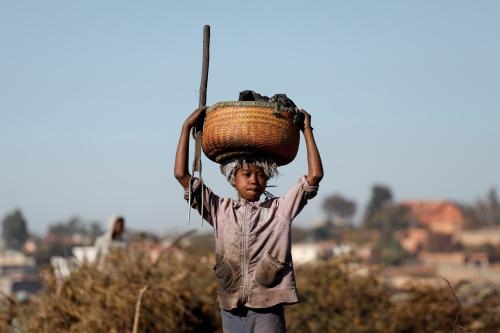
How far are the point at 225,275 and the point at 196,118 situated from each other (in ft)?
2.80

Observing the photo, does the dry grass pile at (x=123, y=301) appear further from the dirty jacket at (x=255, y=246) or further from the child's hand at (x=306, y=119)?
the child's hand at (x=306, y=119)

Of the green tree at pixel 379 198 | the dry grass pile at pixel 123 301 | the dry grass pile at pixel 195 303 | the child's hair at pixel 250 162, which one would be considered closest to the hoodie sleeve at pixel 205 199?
the child's hair at pixel 250 162

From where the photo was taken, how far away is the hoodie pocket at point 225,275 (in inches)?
188

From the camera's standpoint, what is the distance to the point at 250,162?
491 cm

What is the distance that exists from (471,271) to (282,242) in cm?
5253

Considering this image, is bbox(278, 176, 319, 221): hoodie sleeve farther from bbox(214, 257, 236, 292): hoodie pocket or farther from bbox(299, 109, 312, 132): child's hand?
bbox(214, 257, 236, 292): hoodie pocket

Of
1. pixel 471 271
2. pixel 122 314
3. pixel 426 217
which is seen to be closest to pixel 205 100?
pixel 122 314

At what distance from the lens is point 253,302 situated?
4.71m

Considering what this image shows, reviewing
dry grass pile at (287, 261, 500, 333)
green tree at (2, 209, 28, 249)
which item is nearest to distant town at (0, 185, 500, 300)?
green tree at (2, 209, 28, 249)

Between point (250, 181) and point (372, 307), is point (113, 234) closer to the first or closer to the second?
point (372, 307)

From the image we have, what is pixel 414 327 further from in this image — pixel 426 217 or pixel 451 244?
pixel 426 217

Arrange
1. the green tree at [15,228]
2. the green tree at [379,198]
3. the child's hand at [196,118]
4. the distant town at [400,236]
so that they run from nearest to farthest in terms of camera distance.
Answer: the child's hand at [196,118], the distant town at [400,236], the green tree at [379,198], the green tree at [15,228]

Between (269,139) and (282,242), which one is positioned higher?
(269,139)

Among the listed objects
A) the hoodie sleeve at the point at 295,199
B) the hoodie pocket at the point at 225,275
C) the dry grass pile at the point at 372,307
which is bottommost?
the dry grass pile at the point at 372,307
